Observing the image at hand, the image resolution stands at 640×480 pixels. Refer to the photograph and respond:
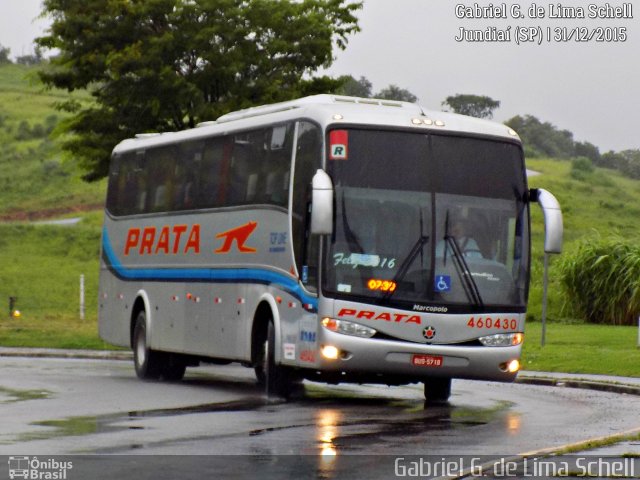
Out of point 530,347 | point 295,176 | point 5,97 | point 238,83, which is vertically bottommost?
point 530,347

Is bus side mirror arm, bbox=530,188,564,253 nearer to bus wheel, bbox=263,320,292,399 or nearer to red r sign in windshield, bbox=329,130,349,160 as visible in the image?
red r sign in windshield, bbox=329,130,349,160

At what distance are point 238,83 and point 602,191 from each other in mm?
55832

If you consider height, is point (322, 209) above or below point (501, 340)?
above

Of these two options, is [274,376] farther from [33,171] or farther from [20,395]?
[33,171]

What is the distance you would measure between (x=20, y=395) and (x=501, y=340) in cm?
585

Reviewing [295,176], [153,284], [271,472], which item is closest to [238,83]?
[153,284]

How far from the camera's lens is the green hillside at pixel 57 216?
44344 millimetres

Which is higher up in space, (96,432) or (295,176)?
(295,176)

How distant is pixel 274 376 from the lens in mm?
20672

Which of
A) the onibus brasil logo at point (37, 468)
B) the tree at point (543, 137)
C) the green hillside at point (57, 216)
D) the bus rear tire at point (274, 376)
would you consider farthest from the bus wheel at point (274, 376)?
the tree at point (543, 137)

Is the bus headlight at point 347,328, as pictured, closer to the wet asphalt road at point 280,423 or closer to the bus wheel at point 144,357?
the wet asphalt road at point 280,423

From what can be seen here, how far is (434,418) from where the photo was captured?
1806 centimetres

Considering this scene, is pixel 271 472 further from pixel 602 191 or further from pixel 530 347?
pixel 602 191

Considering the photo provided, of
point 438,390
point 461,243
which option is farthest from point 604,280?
point 461,243
